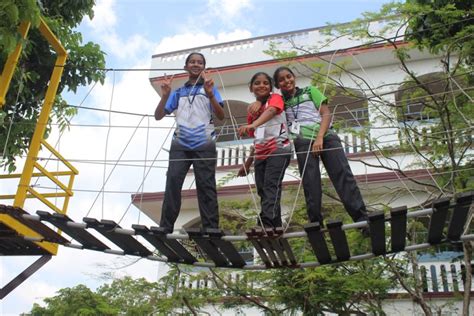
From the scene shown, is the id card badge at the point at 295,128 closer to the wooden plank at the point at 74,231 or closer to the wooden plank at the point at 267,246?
the wooden plank at the point at 267,246

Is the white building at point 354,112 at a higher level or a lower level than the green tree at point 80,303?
higher

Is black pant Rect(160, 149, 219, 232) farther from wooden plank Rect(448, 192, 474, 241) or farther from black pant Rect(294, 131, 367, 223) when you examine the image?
wooden plank Rect(448, 192, 474, 241)

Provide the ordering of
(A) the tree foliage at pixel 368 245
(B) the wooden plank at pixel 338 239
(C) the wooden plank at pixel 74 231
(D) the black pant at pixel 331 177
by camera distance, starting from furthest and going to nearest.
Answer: (A) the tree foliage at pixel 368 245
(C) the wooden plank at pixel 74 231
(D) the black pant at pixel 331 177
(B) the wooden plank at pixel 338 239

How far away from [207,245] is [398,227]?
1162 millimetres

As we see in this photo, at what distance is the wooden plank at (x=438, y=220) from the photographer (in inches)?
113

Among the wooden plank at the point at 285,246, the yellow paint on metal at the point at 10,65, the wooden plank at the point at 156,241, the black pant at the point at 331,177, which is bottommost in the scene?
the wooden plank at the point at 285,246

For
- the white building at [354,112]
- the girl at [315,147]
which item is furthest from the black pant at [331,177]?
the white building at [354,112]

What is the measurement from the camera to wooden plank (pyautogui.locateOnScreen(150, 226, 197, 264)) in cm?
321

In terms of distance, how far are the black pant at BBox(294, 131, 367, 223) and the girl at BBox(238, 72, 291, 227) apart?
0.13 m

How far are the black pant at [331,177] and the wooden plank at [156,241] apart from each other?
980 millimetres

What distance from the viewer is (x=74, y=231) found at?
11.2ft

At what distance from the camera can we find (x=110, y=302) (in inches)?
319

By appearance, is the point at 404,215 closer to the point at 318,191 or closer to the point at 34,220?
the point at 318,191

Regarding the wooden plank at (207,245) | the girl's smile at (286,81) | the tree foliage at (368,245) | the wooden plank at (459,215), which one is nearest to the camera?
the wooden plank at (459,215)
